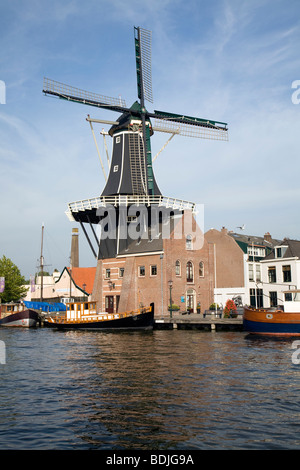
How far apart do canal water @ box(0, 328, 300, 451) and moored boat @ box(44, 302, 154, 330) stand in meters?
15.3

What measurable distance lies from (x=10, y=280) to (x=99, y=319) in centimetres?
3358

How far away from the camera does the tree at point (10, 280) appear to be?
7169 cm

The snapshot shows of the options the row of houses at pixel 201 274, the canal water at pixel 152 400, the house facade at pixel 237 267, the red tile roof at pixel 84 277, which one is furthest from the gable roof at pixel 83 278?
the canal water at pixel 152 400

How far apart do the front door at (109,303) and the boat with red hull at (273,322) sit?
71.9ft

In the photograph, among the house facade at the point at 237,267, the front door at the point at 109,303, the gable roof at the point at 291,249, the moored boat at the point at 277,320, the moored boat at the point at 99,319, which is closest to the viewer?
the moored boat at the point at 277,320

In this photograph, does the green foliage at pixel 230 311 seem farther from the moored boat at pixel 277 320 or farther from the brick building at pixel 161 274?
the moored boat at pixel 277 320

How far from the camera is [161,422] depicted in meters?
12.1

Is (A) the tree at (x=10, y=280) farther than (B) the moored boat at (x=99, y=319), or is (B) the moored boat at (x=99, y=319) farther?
(A) the tree at (x=10, y=280)

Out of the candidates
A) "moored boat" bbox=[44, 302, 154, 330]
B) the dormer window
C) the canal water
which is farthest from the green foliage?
the canal water

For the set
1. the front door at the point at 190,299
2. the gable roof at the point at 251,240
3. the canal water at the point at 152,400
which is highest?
the gable roof at the point at 251,240

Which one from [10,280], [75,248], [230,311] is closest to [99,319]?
[230,311]

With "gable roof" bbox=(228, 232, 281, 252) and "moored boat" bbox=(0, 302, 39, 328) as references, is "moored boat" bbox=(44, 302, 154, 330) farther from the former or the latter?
"gable roof" bbox=(228, 232, 281, 252)

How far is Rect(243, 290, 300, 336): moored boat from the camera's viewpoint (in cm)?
3303

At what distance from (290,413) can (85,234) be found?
4118cm
